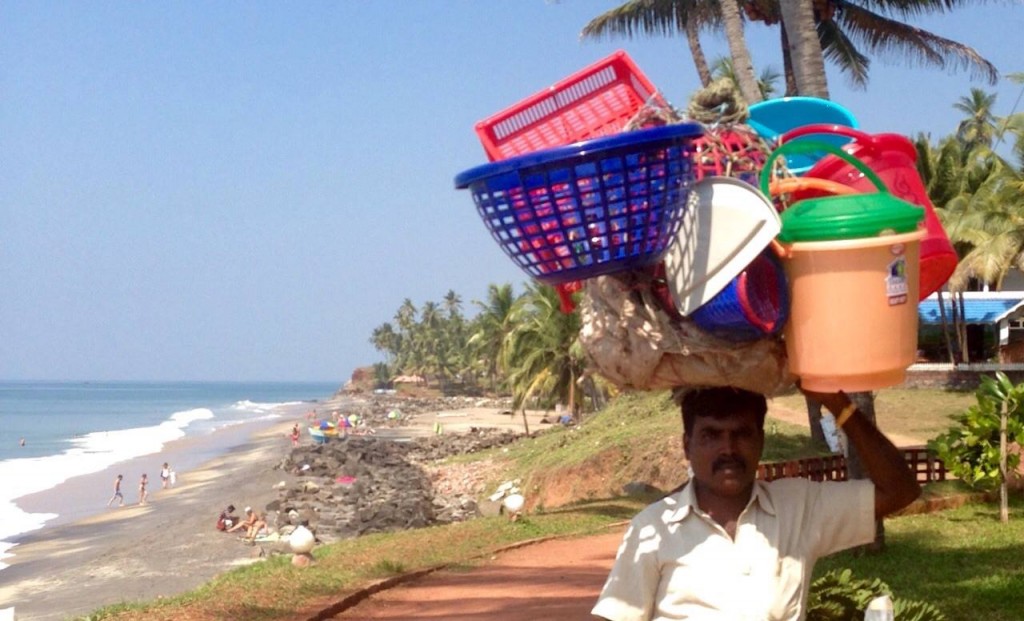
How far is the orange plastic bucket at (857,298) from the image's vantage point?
212 cm

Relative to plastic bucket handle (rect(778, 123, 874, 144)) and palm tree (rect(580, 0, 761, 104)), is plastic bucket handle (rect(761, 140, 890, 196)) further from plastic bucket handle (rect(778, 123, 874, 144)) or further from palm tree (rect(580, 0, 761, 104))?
palm tree (rect(580, 0, 761, 104))

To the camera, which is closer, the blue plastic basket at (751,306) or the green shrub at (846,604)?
the blue plastic basket at (751,306)

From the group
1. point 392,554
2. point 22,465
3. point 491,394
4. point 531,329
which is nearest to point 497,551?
point 392,554

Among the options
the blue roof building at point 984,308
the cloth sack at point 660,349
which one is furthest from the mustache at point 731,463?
the blue roof building at point 984,308

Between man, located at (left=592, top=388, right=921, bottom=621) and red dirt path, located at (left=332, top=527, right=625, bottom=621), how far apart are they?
209 inches

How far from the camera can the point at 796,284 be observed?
219cm

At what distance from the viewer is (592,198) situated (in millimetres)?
2156

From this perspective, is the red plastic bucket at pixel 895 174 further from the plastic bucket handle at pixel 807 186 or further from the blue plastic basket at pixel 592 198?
the blue plastic basket at pixel 592 198

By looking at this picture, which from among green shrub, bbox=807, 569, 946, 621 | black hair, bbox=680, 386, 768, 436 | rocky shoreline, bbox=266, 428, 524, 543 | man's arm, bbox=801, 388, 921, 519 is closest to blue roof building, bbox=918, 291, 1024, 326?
rocky shoreline, bbox=266, 428, 524, 543

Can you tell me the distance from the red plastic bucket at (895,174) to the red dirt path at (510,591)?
5468 millimetres

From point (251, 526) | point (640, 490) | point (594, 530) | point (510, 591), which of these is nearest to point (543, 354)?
point (251, 526)

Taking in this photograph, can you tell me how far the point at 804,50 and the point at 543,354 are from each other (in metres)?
29.1

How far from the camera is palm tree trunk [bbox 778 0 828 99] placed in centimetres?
754

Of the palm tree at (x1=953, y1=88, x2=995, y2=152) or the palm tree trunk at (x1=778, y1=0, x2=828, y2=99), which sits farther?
the palm tree at (x1=953, y1=88, x2=995, y2=152)
